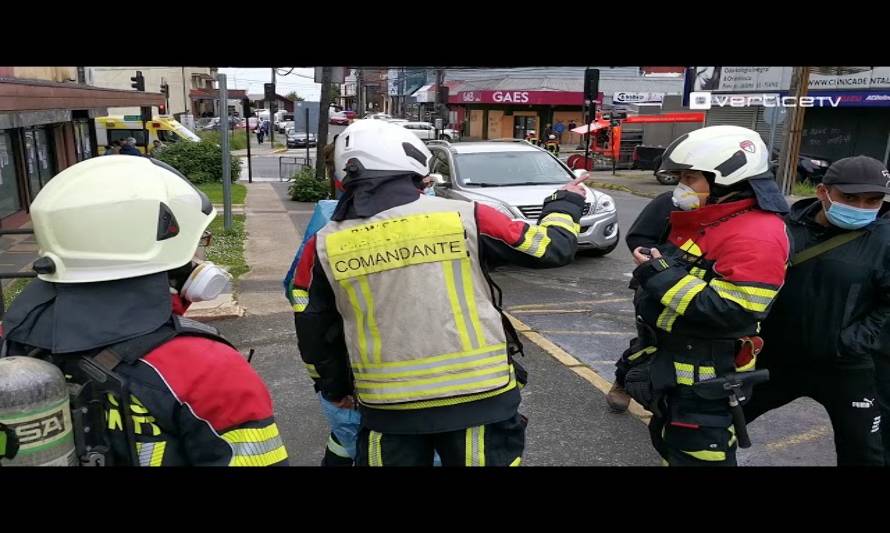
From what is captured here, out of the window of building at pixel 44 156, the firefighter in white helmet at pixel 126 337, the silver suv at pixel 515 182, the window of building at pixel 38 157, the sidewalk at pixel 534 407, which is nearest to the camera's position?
the firefighter in white helmet at pixel 126 337

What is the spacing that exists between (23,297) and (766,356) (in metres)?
2.92

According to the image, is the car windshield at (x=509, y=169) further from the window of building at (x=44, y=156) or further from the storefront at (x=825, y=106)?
the window of building at (x=44, y=156)

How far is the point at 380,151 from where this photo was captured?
2326mm

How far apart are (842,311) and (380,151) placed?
6.93 ft

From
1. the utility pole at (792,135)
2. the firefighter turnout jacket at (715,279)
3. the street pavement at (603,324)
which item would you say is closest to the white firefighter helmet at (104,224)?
the firefighter turnout jacket at (715,279)

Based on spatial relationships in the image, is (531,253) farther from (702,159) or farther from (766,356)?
(766,356)

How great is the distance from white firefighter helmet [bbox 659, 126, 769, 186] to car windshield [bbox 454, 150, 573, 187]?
733 centimetres

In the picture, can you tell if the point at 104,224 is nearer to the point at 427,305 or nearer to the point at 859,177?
the point at 427,305

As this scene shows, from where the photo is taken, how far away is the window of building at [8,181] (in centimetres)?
1253

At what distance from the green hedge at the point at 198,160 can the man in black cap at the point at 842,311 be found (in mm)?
19161

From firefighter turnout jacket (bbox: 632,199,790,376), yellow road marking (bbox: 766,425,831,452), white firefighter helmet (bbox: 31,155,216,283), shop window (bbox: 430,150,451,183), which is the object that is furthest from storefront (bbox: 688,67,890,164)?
white firefighter helmet (bbox: 31,155,216,283)

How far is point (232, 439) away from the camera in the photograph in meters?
1.71

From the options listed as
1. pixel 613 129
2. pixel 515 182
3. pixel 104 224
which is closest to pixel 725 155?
pixel 104 224


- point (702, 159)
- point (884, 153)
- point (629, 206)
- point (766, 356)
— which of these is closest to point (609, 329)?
point (766, 356)
